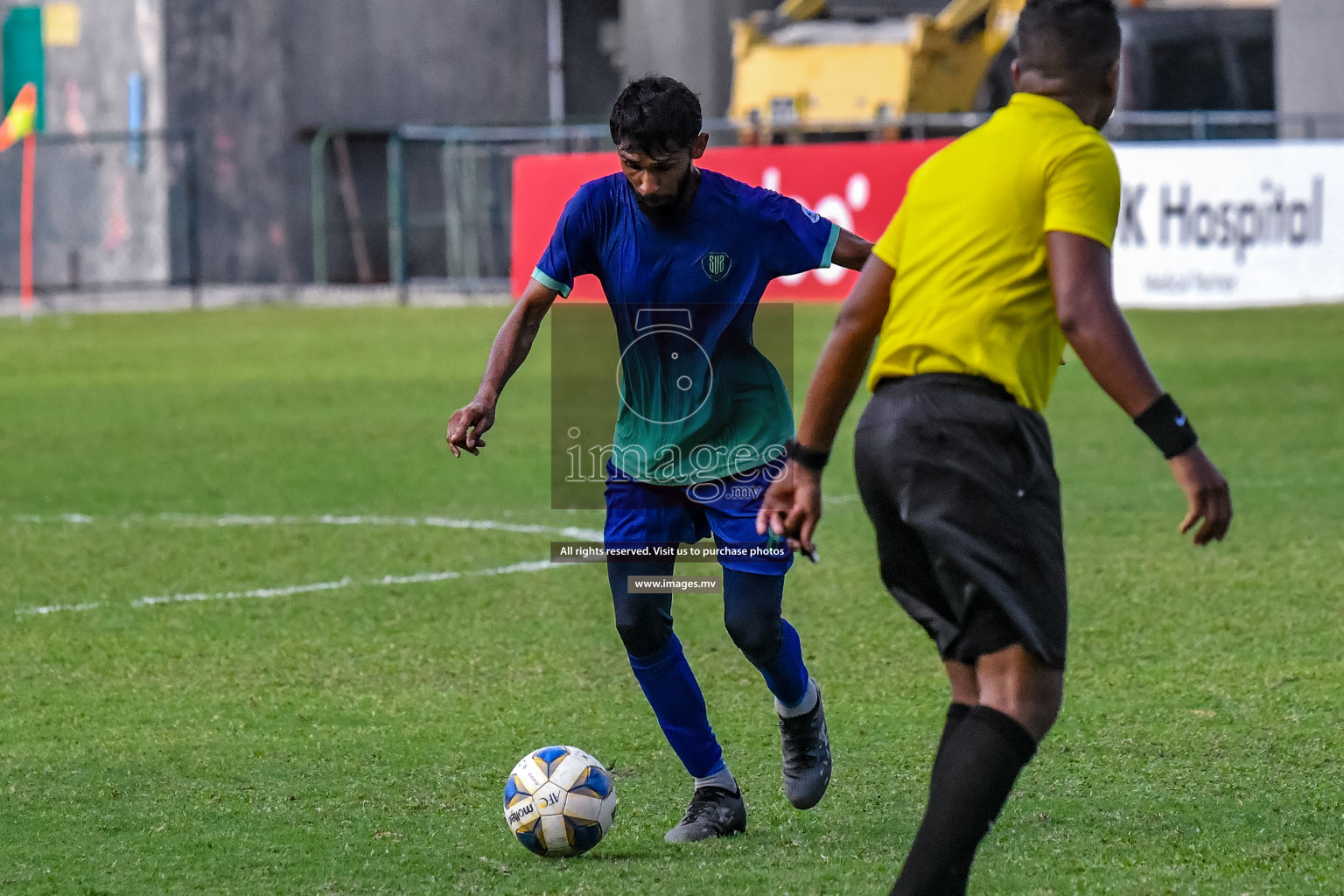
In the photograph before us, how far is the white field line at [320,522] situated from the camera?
392 inches

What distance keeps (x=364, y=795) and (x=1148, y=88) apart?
2775 centimetres

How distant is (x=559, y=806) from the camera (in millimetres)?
4652

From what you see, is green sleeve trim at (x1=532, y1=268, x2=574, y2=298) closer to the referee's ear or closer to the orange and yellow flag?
the referee's ear

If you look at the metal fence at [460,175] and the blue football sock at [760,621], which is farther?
the metal fence at [460,175]

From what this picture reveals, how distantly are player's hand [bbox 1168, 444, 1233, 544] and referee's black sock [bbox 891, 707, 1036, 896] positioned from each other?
51cm

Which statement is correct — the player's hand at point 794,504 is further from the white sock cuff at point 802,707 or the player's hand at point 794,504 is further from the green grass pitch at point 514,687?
the white sock cuff at point 802,707

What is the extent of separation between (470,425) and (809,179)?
53.3 feet

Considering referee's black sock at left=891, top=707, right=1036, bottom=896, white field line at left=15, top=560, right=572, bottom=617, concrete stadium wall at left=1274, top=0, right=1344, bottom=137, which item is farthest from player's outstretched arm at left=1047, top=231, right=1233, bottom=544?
concrete stadium wall at left=1274, top=0, right=1344, bottom=137

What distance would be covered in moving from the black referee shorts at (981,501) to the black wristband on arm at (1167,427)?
0.21 meters

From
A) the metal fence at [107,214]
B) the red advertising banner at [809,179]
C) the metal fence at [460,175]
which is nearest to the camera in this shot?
the red advertising banner at [809,179]

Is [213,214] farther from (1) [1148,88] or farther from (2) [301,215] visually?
(1) [1148,88]

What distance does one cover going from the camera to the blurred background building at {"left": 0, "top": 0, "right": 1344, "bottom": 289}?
29703 mm

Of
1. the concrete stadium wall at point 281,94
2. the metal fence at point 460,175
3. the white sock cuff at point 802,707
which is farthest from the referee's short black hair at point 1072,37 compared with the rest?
the concrete stadium wall at point 281,94

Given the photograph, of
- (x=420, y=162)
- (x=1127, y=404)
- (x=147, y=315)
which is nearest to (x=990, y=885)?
(x=1127, y=404)
